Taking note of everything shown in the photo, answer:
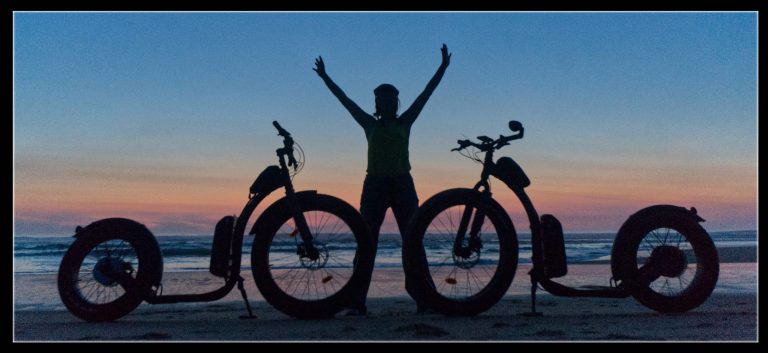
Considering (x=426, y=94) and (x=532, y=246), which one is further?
(x=426, y=94)

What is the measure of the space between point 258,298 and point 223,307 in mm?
836

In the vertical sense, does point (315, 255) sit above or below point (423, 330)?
above

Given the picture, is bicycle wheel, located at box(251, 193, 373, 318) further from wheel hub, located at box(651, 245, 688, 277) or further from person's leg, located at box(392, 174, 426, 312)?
wheel hub, located at box(651, 245, 688, 277)

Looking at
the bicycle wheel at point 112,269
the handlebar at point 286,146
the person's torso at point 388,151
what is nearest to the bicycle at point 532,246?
the person's torso at point 388,151

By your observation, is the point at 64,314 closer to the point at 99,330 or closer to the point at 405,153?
the point at 99,330

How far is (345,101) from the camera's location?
5375 mm

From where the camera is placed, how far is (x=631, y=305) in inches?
258

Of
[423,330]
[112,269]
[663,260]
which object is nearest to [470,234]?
[423,330]

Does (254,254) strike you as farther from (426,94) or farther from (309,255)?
(426,94)

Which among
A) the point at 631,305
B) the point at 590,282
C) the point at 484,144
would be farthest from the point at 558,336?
the point at 590,282

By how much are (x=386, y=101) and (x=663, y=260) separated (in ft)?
8.50

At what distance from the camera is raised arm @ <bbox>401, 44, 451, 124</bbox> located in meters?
5.36

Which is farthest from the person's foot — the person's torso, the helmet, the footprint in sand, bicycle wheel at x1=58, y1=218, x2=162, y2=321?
the helmet

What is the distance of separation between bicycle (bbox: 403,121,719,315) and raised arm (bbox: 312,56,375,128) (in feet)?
2.82
